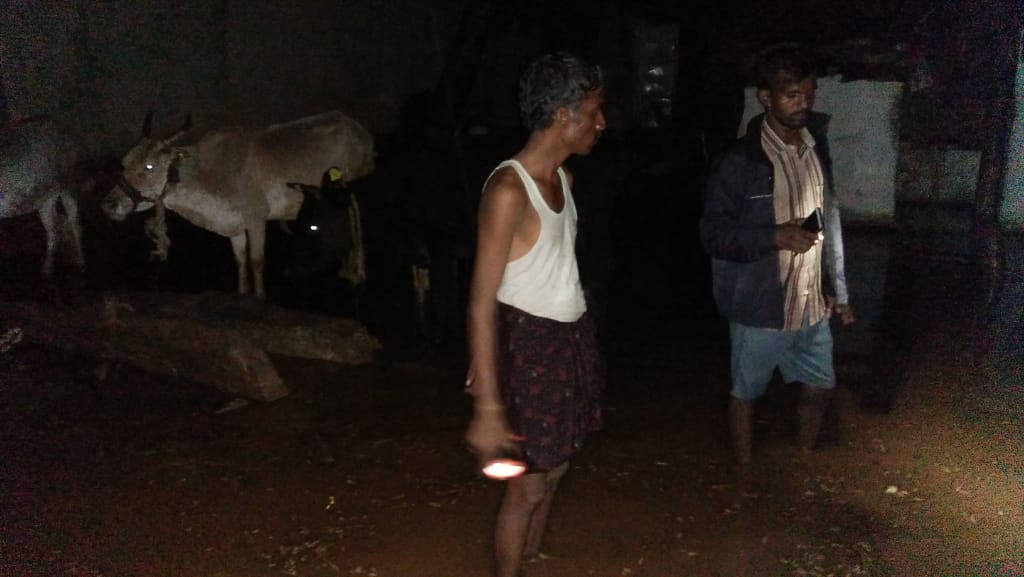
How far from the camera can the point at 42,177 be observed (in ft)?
21.5

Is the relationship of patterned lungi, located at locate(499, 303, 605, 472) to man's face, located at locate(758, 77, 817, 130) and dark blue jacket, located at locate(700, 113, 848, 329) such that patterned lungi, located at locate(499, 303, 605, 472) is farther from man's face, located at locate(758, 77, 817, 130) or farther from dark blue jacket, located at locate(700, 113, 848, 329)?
man's face, located at locate(758, 77, 817, 130)

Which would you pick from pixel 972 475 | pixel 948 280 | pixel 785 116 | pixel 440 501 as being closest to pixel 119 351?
pixel 440 501

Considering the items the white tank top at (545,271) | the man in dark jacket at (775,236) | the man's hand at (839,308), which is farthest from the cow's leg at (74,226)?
the man's hand at (839,308)

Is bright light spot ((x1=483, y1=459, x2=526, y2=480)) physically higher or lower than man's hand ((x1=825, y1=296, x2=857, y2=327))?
lower

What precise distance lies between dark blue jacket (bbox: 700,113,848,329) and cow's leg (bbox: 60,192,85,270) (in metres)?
5.17

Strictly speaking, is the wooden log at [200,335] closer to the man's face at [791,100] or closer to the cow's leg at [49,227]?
the cow's leg at [49,227]

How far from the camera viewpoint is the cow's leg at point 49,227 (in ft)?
21.9

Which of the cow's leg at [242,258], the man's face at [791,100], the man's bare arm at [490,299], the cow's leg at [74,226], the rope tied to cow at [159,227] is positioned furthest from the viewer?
the cow's leg at [242,258]

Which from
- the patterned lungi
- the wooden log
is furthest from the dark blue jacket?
the wooden log

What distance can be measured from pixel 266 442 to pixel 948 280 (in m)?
5.38

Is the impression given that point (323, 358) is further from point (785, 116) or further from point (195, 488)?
point (785, 116)

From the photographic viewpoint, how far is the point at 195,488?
4066mm

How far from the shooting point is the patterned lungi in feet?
8.99

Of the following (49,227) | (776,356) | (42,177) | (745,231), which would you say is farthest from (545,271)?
(49,227)
